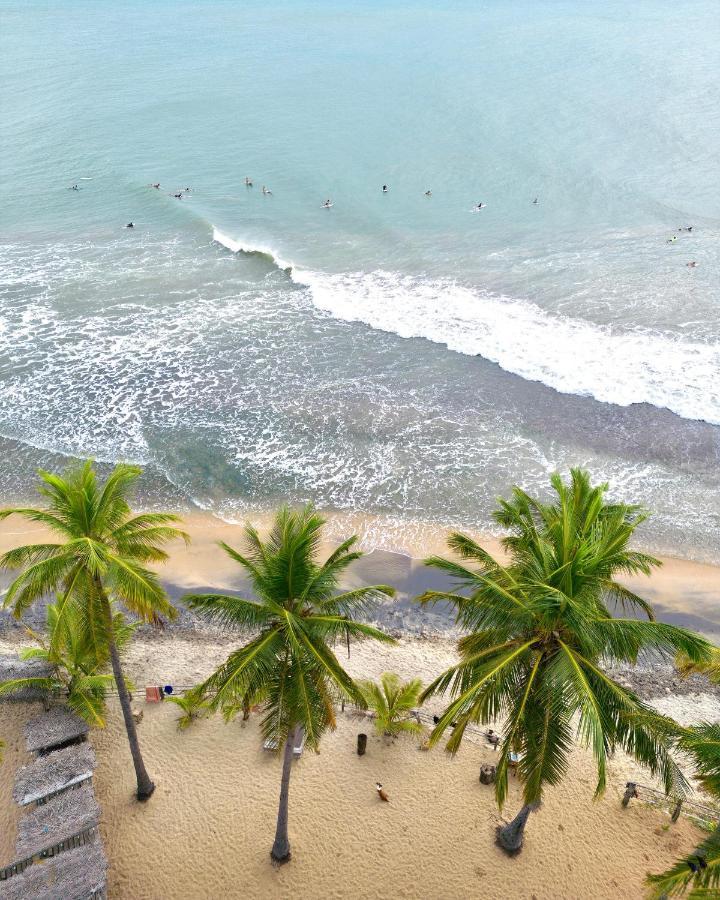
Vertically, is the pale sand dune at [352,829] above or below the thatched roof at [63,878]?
above

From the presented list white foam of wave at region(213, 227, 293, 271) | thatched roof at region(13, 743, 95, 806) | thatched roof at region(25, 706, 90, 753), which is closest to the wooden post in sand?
thatched roof at region(13, 743, 95, 806)

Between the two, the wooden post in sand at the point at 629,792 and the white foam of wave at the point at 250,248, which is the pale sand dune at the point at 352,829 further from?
the white foam of wave at the point at 250,248

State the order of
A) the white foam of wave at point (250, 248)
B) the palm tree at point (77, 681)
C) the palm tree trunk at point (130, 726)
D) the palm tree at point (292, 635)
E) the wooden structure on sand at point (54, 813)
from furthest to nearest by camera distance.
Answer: the white foam of wave at point (250, 248) → the palm tree at point (77, 681) → the palm tree trunk at point (130, 726) → the wooden structure on sand at point (54, 813) → the palm tree at point (292, 635)

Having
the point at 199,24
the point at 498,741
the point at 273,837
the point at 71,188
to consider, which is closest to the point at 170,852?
the point at 273,837

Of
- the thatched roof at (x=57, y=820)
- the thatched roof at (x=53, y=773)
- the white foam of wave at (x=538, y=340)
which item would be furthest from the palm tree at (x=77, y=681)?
the white foam of wave at (x=538, y=340)

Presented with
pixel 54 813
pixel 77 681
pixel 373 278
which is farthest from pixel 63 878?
pixel 373 278

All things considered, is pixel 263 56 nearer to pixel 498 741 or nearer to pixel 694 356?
pixel 694 356
